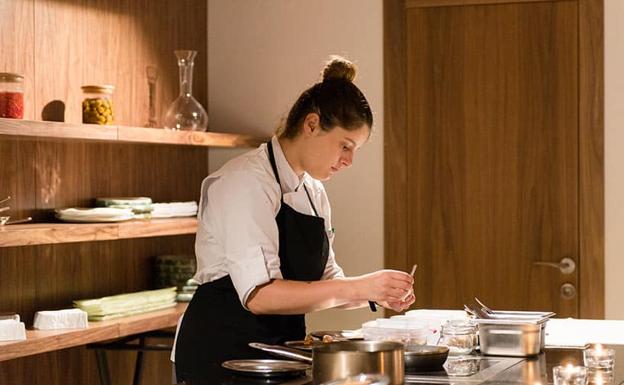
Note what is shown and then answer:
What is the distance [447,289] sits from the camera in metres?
4.66

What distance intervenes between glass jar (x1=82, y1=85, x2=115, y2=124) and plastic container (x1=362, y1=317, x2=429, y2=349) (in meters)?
1.73

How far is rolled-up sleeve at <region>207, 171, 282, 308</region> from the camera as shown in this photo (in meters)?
2.69

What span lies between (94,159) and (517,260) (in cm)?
184

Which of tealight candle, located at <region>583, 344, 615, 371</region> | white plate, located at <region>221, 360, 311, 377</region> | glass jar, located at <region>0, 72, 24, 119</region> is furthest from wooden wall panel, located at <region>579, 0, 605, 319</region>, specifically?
white plate, located at <region>221, 360, 311, 377</region>

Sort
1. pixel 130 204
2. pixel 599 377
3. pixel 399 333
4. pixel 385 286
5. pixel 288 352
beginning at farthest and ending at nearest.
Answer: pixel 130 204 → pixel 385 286 → pixel 399 333 → pixel 288 352 → pixel 599 377

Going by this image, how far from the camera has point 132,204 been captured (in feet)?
13.6

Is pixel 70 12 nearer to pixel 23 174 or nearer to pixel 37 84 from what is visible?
pixel 37 84

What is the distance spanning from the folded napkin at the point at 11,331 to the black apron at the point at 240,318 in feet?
2.35

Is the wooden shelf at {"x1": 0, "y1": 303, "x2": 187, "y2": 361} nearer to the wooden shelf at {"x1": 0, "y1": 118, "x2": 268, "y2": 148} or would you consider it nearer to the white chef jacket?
the wooden shelf at {"x1": 0, "y1": 118, "x2": 268, "y2": 148}

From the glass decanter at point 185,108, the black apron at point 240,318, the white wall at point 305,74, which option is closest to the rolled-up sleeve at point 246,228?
the black apron at point 240,318

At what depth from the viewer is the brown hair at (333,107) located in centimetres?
292

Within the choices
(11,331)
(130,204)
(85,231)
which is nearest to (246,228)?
(11,331)

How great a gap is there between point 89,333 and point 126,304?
36 centimetres

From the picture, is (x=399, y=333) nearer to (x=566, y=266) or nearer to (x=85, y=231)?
(x=85, y=231)
